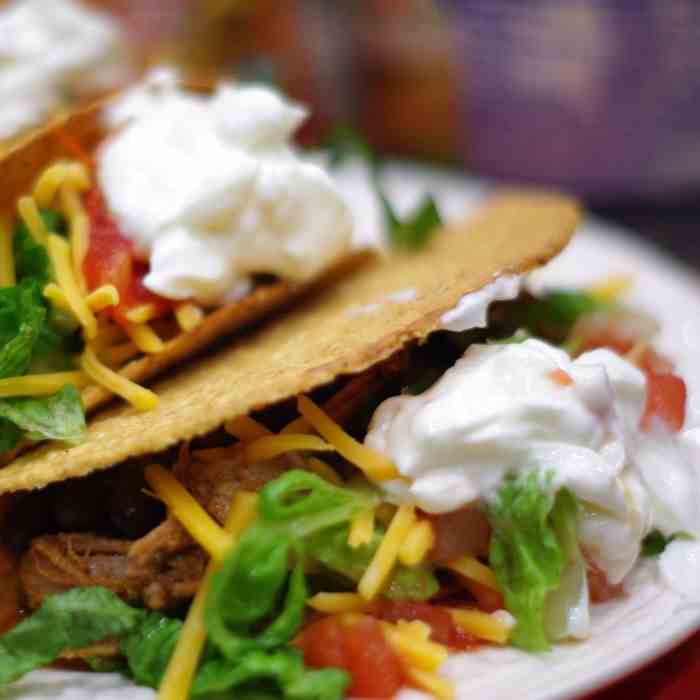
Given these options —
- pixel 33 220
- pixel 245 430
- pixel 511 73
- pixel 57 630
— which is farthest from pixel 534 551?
pixel 511 73

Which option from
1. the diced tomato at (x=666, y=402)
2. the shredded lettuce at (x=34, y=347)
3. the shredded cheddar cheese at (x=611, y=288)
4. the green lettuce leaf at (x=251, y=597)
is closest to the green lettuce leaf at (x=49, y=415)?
the shredded lettuce at (x=34, y=347)

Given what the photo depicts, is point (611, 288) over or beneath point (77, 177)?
beneath

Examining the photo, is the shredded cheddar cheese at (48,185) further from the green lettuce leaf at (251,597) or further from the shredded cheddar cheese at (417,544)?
the shredded cheddar cheese at (417,544)

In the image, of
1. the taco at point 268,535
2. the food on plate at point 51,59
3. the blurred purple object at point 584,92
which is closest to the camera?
the taco at point 268,535

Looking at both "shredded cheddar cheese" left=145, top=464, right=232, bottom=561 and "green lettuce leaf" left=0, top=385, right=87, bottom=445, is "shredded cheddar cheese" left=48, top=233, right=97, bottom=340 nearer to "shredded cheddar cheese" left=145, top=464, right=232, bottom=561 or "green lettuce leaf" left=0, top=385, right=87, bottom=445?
"green lettuce leaf" left=0, top=385, right=87, bottom=445

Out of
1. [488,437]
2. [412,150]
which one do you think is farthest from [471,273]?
[412,150]

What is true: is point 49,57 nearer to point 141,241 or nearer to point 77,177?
point 77,177
